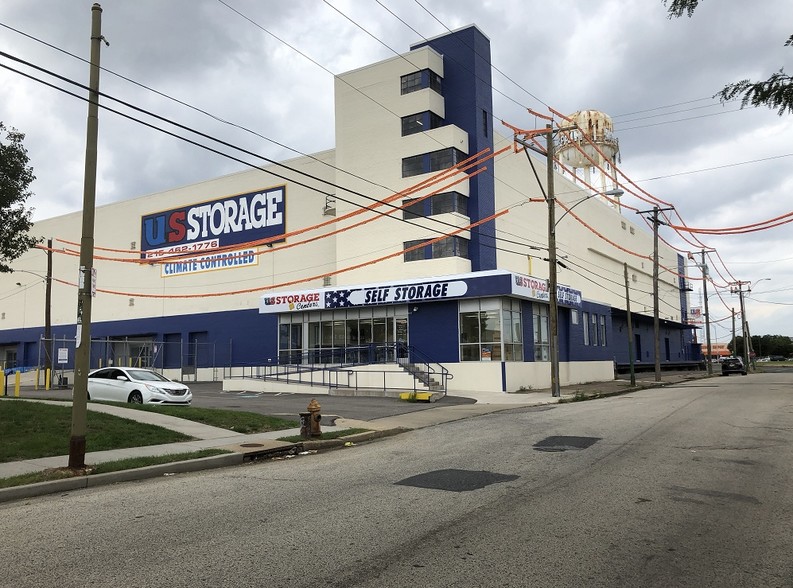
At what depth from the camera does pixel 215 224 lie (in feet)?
166

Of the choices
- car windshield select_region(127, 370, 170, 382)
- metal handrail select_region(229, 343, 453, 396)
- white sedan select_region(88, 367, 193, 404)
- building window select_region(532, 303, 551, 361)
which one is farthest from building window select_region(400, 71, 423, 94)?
white sedan select_region(88, 367, 193, 404)

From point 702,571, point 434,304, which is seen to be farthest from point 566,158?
point 702,571

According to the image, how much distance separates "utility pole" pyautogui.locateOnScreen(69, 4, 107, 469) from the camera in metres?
10.1

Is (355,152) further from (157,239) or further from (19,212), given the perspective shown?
(19,212)

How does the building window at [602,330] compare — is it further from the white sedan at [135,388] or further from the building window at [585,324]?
the white sedan at [135,388]

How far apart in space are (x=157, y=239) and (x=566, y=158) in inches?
1593

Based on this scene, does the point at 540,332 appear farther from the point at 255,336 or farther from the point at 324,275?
the point at 255,336

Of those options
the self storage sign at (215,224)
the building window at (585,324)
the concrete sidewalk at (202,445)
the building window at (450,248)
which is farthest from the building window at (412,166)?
the concrete sidewalk at (202,445)

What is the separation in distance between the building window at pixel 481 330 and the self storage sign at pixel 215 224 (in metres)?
19.6

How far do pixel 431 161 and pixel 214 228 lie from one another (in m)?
20.1

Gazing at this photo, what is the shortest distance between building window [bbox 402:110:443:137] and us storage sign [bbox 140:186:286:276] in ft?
36.2

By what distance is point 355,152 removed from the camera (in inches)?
1683

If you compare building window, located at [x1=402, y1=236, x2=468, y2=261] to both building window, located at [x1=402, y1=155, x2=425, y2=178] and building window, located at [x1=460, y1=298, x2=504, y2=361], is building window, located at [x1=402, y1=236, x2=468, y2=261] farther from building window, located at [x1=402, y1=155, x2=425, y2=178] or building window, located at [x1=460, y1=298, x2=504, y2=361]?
building window, located at [x1=460, y1=298, x2=504, y2=361]

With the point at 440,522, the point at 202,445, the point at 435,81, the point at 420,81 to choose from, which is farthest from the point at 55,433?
the point at 435,81
